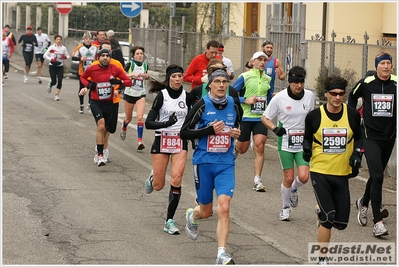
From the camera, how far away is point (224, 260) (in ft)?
26.0

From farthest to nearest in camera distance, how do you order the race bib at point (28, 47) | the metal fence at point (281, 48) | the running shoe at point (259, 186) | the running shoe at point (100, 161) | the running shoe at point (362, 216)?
the race bib at point (28, 47)
the metal fence at point (281, 48)
the running shoe at point (100, 161)
the running shoe at point (259, 186)
the running shoe at point (362, 216)

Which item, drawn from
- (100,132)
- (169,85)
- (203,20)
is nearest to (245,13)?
(203,20)

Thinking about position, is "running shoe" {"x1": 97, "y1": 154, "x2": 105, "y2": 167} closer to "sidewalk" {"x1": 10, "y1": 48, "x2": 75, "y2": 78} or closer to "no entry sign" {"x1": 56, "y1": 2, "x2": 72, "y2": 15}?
"sidewalk" {"x1": 10, "y1": 48, "x2": 75, "y2": 78}

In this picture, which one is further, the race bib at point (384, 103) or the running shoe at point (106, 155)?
the running shoe at point (106, 155)

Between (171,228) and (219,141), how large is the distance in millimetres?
1430

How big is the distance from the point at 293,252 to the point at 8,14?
47.8 meters

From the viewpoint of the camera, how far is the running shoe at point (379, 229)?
9.55m

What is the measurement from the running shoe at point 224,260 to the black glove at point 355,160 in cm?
150

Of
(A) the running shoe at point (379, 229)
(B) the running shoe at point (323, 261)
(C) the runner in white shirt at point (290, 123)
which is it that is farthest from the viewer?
(C) the runner in white shirt at point (290, 123)

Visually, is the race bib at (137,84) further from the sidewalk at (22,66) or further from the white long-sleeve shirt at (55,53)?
the sidewalk at (22,66)

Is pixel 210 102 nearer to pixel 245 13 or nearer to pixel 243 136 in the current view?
pixel 243 136

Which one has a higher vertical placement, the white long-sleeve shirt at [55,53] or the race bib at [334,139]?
the white long-sleeve shirt at [55,53]

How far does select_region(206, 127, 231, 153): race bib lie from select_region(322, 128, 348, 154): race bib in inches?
37.2

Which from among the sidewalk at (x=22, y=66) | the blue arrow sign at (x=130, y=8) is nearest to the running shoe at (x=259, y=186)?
the blue arrow sign at (x=130, y=8)
